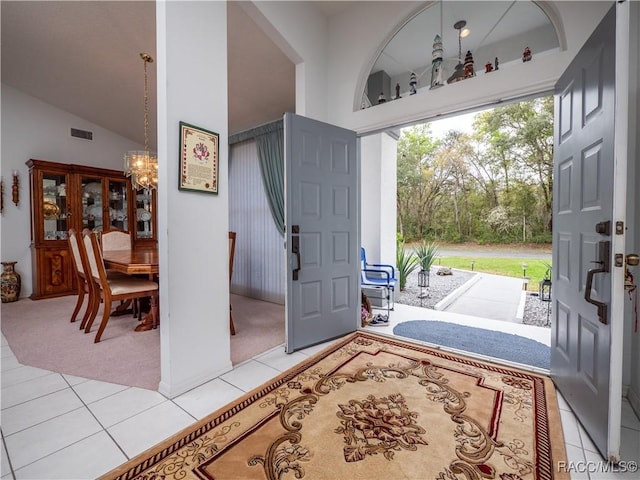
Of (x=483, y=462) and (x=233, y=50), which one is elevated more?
(x=233, y=50)

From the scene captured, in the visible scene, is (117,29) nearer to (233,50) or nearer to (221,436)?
(233,50)

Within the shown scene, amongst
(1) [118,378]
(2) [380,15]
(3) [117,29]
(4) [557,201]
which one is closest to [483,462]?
(4) [557,201]

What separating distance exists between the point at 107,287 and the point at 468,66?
155 inches

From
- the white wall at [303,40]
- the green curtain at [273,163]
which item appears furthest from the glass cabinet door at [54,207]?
the white wall at [303,40]

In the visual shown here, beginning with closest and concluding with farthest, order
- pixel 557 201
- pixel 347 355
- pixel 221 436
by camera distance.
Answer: pixel 221 436 → pixel 557 201 → pixel 347 355

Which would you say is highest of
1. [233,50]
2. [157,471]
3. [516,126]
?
[516,126]

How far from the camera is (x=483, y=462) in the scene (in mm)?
1325

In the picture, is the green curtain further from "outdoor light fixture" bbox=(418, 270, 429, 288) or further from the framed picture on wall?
"outdoor light fixture" bbox=(418, 270, 429, 288)

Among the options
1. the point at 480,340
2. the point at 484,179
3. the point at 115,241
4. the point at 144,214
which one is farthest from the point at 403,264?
the point at 144,214

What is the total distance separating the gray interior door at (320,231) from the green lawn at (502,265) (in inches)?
197

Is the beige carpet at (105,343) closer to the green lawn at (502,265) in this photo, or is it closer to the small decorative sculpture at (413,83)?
the small decorative sculpture at (413,83)

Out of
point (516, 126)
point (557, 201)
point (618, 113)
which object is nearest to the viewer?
point (618, 113)

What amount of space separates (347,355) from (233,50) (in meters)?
3.47

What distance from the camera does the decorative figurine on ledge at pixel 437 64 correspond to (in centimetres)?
247
